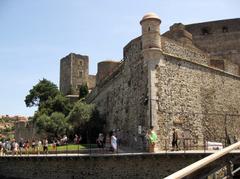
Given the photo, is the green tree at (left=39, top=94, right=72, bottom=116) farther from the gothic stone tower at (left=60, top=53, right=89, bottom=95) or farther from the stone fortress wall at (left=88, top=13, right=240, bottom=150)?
the stone fortress wall at (left=88, top=13, right=240, bottom=150)

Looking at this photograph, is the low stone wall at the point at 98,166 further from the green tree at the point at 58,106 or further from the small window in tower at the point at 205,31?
the small window in tower at the point at 205,31

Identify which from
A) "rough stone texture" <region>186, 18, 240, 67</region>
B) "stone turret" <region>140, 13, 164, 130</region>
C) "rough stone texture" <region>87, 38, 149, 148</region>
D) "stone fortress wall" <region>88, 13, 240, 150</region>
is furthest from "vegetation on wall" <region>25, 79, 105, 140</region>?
"rough stone texture" <region>186, 18, 240, 67</region>

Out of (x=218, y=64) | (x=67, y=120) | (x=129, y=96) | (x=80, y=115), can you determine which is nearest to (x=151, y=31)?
(x=129, y=96)

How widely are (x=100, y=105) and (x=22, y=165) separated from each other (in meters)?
11.9

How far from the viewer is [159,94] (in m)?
22.8

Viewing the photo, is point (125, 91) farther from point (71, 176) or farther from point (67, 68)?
point (67, 68)

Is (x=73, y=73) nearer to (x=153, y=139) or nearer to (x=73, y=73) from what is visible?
(x=73, y=73)

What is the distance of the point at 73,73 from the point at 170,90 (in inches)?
1801

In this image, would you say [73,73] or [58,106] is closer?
[58,106]

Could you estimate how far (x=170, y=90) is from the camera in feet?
77.2

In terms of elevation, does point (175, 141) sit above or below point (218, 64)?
below

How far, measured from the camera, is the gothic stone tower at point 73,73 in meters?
67.1

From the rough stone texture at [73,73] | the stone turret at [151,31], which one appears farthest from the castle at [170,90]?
the rough stone texture at [73,73]

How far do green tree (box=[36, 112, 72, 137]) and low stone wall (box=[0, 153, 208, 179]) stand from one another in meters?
9.11
